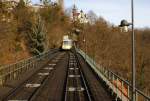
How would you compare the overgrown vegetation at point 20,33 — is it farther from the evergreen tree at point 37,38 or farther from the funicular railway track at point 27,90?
the funicular railway track at point 27,90

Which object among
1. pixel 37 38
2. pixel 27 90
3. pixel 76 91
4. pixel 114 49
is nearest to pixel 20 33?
pixel 37 38

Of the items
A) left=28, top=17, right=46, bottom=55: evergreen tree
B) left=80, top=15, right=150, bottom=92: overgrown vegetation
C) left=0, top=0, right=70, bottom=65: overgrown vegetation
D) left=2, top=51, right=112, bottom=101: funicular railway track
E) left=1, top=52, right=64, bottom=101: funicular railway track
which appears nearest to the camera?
left=1, top=52, right=64, bottom=101: funicular railway track

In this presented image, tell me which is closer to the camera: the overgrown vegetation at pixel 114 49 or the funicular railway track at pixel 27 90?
the funicular railway track at pixel 27 90

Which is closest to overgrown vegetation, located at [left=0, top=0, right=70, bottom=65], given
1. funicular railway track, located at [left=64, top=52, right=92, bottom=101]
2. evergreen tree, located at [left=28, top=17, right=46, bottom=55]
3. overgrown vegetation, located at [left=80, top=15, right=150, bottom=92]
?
evergreen tree, located at [left=28, top=17, right=46, bottom=55]

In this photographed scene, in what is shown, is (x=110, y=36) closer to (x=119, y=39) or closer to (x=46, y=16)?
(x=119, y=39)

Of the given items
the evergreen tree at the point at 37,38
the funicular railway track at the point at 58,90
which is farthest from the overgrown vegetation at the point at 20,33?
the funicular railway track at the point at 58,90

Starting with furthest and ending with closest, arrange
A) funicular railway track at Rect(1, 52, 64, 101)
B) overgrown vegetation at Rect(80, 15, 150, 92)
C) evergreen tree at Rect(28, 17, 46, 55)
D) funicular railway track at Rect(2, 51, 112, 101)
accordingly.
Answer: overgrown vegetation at Rect(80, 15, 150, 92) → evergreen tree at Rect(28, 17, 46, 55) → funicular railway track at Rect(2, 51, 112, 101) → funicular railway track at Rect(1, 52, 64, 101)

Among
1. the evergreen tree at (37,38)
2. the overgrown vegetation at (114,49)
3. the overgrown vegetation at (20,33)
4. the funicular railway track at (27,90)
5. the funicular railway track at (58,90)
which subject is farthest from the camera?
the overgrown vegetation at (114,49)

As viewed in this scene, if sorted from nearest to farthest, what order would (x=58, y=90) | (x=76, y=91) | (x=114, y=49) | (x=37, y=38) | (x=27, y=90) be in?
(x=76, y=91) → (x=27, y=90) → (x=58, y=90) → (x=37, y=38) → (x=114, y=49)

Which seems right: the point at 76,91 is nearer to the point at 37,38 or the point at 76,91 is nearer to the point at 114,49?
the point at 37,38

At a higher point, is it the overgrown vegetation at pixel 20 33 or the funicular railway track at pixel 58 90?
the overgrown vegetation at pixel 20 33

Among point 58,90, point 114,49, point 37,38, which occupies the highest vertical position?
point 37,38

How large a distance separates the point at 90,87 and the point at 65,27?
353 ft

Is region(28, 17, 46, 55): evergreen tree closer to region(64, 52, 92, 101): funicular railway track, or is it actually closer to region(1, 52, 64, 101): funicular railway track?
region(1, 52, 64, 101): funicular railway track
